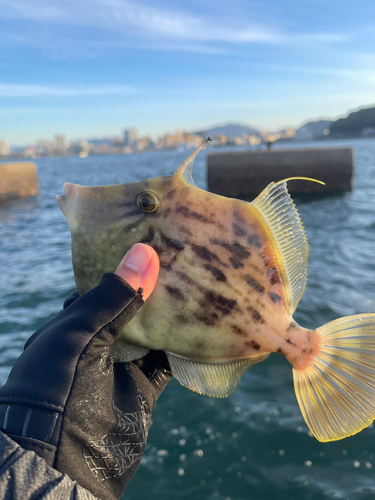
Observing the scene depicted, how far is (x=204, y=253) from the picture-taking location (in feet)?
6.68

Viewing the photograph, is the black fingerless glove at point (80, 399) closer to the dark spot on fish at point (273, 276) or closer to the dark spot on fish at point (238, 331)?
the dark spot on fish at point (238, 331)

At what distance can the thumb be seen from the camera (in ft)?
6.23

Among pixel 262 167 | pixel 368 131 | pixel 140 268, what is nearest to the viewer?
pixel 140 268

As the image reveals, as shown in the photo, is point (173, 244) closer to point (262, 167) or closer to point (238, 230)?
point (238, 230)

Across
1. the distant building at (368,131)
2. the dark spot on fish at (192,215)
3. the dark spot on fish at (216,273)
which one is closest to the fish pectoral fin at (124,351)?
the dark spot on fish at (216,273)

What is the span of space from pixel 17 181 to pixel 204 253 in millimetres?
24942

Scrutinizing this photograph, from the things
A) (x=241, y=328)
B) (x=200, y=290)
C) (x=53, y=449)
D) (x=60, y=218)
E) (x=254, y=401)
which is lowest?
(x=60, y=218)

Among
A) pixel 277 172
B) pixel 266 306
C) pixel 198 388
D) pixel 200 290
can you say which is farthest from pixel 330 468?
pixel 277 172

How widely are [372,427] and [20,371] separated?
12.8 ft

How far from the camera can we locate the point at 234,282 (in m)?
2.04

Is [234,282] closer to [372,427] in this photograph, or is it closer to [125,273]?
[125,273]

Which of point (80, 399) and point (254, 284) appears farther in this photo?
point (254, 284)

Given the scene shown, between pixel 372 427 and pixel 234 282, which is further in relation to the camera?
pixel 372 427

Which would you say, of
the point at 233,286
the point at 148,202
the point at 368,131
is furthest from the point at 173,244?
the point at 368,131
